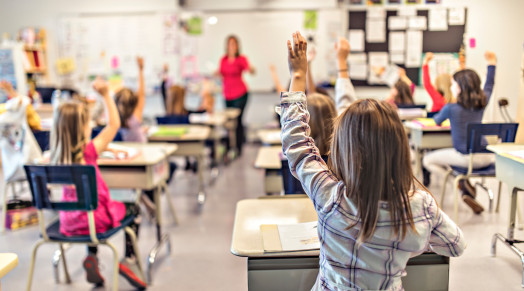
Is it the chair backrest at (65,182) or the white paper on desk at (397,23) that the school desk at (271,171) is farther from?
the white paper on desk at (397,23)

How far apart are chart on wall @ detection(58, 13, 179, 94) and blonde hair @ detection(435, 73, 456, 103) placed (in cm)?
436

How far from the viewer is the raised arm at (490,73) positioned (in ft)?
8.09

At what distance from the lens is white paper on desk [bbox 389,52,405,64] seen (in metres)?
4.78

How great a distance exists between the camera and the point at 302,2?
21.8 ft

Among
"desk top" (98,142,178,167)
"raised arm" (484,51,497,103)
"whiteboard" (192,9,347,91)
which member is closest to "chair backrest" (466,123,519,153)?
"raised arm" (484,51,497,103)

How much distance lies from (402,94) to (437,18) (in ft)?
5.78

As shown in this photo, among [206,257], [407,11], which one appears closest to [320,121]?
[206,257]

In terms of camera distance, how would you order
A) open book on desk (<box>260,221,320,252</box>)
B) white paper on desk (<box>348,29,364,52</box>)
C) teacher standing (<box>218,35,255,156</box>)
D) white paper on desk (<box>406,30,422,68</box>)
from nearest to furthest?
open book on desk (<box>260,221,320,252</box>)
white paper on desk (<box>406,30,422,68</box>)
teacher standing (<box>218,35,255,156</box>)
white paper on desk (<box>348,29,364,52</box>)

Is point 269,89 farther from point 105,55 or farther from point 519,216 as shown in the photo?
point 519,216

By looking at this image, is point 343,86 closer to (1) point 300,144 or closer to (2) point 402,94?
(1) point 300,144

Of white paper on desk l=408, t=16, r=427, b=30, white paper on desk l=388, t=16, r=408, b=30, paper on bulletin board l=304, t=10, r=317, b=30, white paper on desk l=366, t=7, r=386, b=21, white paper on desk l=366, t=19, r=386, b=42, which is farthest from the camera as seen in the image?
paper on bulletin board l=304, t=10, r=317, b=30

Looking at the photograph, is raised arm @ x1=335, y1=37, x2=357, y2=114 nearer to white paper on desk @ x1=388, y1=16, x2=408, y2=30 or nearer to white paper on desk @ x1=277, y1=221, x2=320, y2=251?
white paper on desk @ x1=277, y1=221, x2=320, y2=251

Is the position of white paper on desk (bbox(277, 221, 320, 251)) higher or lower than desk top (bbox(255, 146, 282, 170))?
higher

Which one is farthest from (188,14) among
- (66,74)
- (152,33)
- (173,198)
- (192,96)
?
(173,198)
